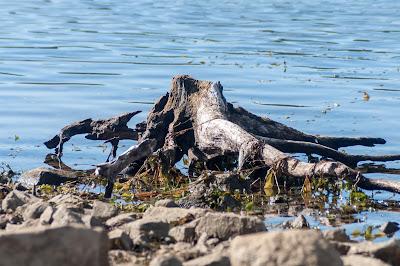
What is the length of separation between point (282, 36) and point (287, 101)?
35.9 feet

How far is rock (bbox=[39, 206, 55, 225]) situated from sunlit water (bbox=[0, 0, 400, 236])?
515 cm

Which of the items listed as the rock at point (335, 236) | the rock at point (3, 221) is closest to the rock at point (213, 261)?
the rock at point (335, 236)

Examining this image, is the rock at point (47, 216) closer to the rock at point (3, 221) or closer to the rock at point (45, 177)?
the rock at point (3, 221)

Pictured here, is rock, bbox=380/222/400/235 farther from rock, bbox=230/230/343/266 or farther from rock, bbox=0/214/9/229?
rock, bbox=230/230/343/266

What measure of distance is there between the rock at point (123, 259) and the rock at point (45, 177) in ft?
15.0

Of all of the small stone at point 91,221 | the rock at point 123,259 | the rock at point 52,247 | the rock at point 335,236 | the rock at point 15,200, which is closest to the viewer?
the rock at point 52,247

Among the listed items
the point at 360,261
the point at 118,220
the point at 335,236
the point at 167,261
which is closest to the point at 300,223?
the point at 335,236

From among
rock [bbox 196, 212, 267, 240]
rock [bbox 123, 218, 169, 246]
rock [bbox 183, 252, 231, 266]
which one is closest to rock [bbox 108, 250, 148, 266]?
rock [bbox 123, 218, 169, 246]

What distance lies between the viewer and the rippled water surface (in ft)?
54.1

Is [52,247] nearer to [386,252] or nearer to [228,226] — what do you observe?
[228,226]

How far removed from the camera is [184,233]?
7824 mm

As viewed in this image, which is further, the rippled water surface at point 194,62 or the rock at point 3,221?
the rippled water surface at point 194,62

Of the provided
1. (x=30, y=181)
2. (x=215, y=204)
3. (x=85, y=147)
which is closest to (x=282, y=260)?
(x=215, y=204)

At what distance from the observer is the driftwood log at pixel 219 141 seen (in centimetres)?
1132
